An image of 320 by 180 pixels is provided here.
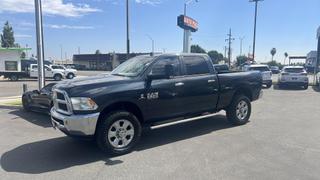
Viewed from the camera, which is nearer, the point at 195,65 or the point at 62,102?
the point at 62,102

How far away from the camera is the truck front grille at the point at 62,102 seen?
5879mm

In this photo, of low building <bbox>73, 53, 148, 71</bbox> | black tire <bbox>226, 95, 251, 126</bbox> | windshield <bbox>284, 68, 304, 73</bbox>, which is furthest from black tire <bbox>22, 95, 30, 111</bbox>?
low building <bbox>73, 53, 148, 71</bbox>

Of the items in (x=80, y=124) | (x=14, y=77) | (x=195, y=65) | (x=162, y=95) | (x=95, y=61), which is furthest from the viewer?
(x=95, y=61)

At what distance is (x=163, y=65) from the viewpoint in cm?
708

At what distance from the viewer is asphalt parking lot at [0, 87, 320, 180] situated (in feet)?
17.2

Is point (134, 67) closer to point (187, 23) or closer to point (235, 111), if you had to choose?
point (235, 111)

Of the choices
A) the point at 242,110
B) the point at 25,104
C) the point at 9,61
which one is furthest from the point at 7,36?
the point at 242,110

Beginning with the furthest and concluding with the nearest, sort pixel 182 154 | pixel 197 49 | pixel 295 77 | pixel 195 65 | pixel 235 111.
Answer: pixel 197 49 < pixel 295 77 < pixel 235 111 < pixel 195 65 < pixel 182 154

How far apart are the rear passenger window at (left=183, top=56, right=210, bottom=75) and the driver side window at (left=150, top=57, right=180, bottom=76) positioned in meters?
0.28

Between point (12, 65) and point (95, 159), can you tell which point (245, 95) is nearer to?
point (95, 159)

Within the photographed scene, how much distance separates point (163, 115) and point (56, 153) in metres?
2.30

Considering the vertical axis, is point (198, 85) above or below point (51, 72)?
above

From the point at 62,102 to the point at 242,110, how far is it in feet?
16.6

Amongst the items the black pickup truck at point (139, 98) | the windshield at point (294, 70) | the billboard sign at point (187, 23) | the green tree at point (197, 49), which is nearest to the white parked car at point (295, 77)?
the windshield at point (294, 70)
